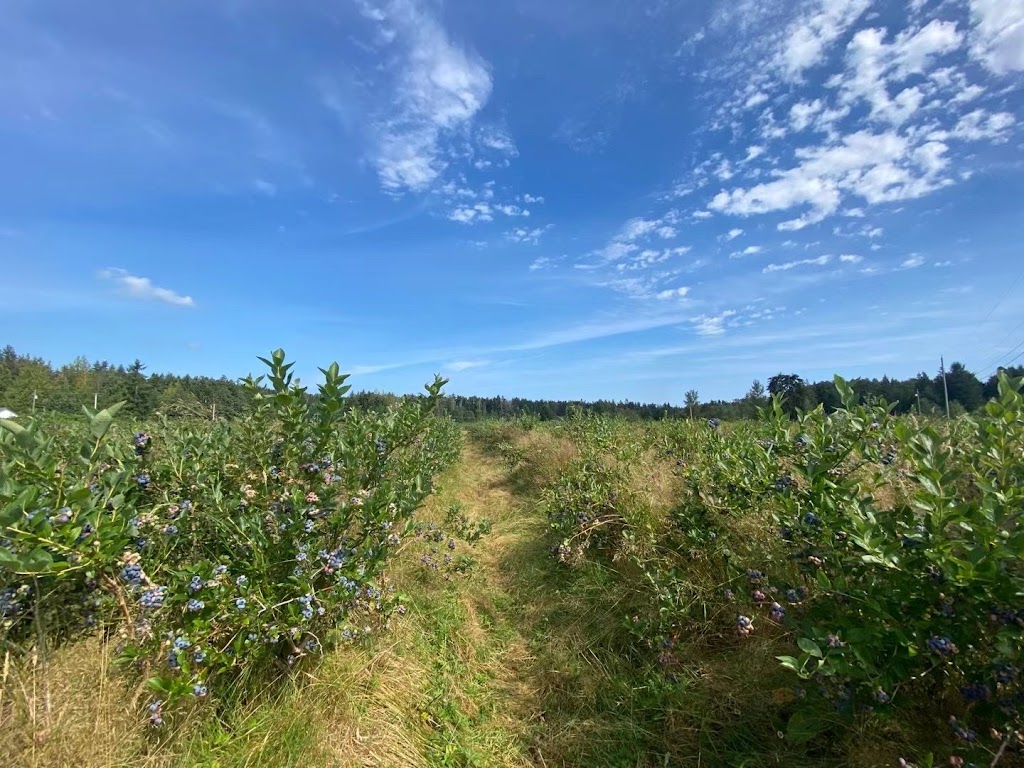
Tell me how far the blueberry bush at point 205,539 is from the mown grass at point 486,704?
15 cm

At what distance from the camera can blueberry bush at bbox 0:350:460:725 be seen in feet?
5.60

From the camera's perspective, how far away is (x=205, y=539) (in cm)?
234

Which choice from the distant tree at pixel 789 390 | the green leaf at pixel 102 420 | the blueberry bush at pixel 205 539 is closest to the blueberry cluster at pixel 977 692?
the distant tree at pixel 789 390

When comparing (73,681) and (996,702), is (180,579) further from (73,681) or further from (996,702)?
(996,702)

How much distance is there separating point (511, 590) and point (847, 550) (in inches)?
136

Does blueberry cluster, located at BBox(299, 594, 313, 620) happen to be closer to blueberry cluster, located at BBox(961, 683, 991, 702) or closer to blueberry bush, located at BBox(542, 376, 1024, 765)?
blueberry bush, located at BBox(542, 376, 1024, 765)

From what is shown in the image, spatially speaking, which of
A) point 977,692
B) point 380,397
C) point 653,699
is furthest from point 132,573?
point 380,397

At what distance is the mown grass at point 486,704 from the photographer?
171 centimetres

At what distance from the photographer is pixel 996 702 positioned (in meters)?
1.50

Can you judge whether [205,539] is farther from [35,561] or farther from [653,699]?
[653,699]

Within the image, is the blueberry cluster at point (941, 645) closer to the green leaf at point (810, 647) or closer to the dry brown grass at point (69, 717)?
the green leaf at point (810, 647)

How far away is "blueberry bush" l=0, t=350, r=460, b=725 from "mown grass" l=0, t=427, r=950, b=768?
0.15 m

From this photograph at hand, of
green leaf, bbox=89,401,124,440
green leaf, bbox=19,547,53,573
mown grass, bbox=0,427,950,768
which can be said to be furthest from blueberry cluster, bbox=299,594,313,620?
green leaf, bbox=89,401,124,440

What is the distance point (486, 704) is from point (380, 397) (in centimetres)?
1556
